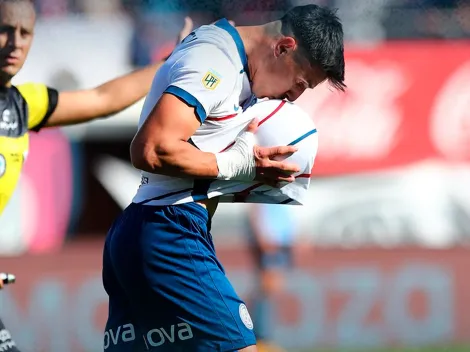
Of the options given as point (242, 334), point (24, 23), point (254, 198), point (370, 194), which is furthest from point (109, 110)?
point (370, 194)

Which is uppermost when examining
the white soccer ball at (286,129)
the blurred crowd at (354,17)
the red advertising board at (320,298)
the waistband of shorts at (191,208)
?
the blurred crowd at (354,17)

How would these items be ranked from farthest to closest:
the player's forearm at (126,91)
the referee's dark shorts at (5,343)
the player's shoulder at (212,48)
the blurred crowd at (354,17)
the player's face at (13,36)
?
1. the blurred crowd at (354,17)
2. the player's forearm at (126,91)
3. the player's face at (13,36)
4. the referee's dark shorts at (5,343)
5. the player's shoulder at (212,48)

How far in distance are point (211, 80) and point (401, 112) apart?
6280mm

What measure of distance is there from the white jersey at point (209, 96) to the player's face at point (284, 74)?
0.06 m

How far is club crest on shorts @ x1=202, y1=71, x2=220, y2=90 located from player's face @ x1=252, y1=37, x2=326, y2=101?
0.27 m

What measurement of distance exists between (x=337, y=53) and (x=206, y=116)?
59cm

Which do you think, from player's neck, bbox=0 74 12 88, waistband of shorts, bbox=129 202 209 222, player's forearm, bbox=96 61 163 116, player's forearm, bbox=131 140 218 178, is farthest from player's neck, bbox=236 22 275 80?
player's neck, bbox=0 74 12 88

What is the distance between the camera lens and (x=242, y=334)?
3824 mm

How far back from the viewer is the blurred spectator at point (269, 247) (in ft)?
29.6

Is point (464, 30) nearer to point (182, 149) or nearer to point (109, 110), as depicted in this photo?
point (109, 110)

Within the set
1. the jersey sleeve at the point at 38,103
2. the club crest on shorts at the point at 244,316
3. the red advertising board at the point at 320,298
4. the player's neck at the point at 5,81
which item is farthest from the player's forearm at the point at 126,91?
the red advertising board at the point at 320,298

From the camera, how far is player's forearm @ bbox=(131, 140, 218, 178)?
357cm

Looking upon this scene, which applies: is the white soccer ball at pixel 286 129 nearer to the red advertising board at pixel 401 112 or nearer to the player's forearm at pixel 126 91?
the player's forearm at pixel 126 91

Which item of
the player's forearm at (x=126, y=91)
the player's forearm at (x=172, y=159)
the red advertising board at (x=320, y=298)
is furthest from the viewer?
the red advertising board at (x=320, y=298)
